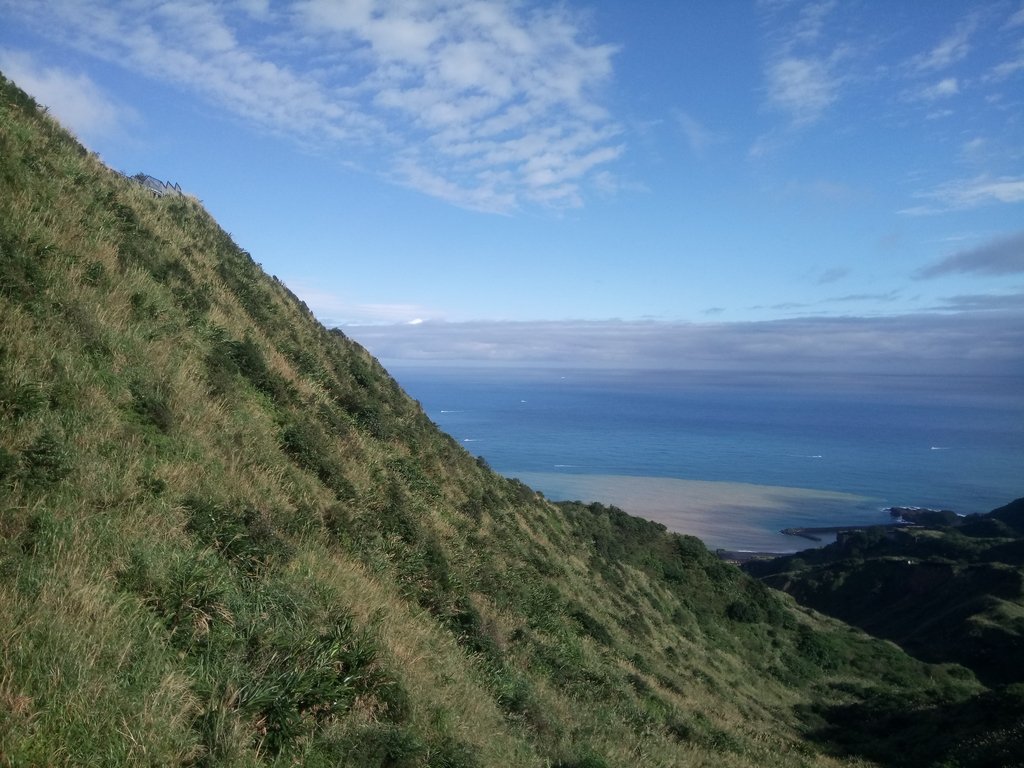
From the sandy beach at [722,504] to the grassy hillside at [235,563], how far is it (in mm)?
67504

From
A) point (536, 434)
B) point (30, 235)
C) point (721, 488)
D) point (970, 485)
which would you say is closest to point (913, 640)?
point (30, 235)

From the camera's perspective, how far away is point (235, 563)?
594 centimetres

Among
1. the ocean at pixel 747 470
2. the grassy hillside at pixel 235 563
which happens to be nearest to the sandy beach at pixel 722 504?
the ocean at pixel 747 470

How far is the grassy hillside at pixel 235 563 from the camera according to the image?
400cm

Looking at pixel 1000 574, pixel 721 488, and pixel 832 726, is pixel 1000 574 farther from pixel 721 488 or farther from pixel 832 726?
pixel 721 488

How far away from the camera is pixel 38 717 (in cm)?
330

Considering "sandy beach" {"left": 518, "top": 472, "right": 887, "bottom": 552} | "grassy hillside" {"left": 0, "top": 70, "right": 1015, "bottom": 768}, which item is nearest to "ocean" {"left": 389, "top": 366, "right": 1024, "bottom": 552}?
"sandy beach" {"left": 518, "top": 472, "right": 887, "bottom": 552}

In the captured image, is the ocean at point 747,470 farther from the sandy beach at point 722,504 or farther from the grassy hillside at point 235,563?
the grassy hillside at point 235,563

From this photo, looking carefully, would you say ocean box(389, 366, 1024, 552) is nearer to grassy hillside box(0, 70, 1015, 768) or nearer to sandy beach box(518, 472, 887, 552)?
sandy beach box(518, 472, 887, 552)

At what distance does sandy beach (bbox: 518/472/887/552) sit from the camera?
84.1m

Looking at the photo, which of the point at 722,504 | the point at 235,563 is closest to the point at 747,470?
the point at 722,504

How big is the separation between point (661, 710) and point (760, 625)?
2754 cm

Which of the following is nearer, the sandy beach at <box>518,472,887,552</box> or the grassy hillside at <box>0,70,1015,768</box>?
the grassy hillside at <box>0,70,1015,768</box>

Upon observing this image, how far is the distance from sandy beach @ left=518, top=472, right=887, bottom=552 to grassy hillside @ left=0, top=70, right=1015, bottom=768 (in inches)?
2658
